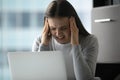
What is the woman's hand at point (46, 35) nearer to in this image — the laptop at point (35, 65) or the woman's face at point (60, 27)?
the woman's face at point (60, 27)

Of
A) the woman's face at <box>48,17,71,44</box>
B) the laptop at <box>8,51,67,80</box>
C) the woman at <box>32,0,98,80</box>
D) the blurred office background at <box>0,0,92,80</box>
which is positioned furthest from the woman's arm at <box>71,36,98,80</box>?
the blurred office background at <box>0,0,92,80</box>

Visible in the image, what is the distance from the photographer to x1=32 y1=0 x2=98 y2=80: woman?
5.00 feet

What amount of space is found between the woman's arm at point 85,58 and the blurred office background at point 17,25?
918 millimetres

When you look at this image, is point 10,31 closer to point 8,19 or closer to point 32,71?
point 8,19

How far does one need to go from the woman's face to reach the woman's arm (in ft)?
0.37

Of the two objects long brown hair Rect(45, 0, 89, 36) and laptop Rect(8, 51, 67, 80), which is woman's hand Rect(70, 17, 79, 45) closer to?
long brown hair Rect(45, 0, 89, 36)

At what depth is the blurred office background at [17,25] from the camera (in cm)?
240

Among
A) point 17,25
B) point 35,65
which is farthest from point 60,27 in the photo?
point 17,25

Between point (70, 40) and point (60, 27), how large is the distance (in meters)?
0.15

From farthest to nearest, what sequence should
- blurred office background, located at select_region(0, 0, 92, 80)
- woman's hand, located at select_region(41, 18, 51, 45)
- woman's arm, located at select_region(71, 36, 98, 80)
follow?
blurred office background, located at select_region(0, 0, 92, 80), woman's hand, located at select_region(41, 18, 51, 45), woman's arm, located at select_region(71, 36, 98, 80)

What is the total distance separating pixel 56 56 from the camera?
113 cm

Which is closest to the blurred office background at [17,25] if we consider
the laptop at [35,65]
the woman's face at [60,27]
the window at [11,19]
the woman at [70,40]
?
the window at [11,19]

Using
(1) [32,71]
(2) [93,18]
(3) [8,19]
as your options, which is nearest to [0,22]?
(3) [8,19]

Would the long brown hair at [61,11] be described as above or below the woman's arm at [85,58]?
above
